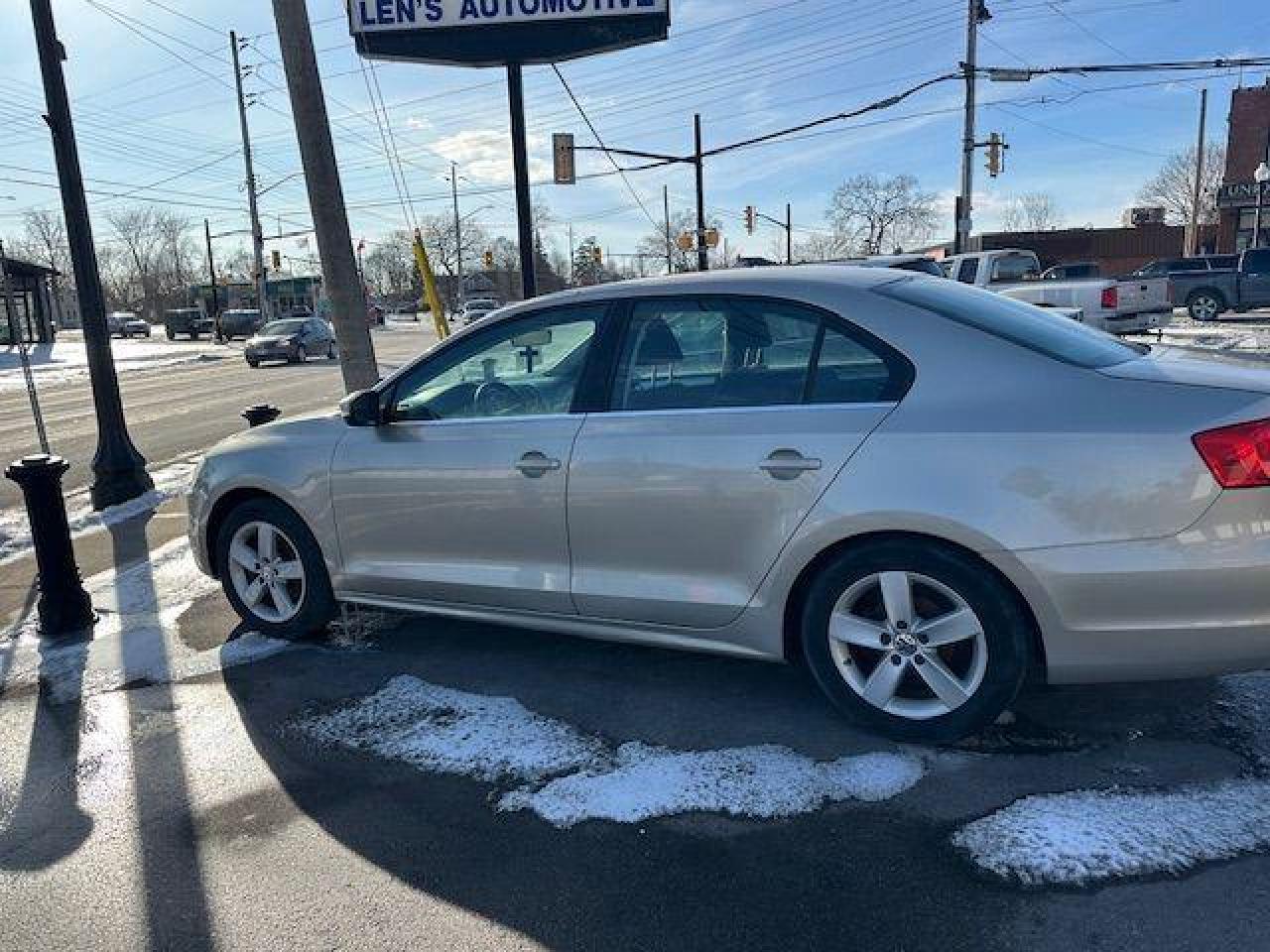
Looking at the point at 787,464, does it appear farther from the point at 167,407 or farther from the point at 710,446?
the point at 167,407

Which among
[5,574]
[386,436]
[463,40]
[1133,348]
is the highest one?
[463,40]

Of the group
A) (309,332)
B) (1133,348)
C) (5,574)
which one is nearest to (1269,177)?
(309,332)

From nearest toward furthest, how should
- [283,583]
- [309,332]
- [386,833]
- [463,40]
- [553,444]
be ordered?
[386,833] < [553,444] < [283,583] < [463,40] < [309,332]

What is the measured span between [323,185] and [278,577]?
415cm

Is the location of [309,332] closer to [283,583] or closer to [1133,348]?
[283,583]

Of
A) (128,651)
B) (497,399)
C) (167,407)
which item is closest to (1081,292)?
(497,399)

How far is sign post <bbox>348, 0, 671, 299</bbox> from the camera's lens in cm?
901

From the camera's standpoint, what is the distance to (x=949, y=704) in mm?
3215

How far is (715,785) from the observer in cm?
312

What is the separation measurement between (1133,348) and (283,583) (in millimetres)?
3866

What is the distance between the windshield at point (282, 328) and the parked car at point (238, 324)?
1008 inches

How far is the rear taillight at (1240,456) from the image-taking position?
9.00 ft

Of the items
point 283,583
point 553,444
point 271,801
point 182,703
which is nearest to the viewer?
point 271,801

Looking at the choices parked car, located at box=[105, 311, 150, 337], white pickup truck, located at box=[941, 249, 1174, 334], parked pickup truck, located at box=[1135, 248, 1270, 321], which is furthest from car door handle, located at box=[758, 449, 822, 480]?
parked car, located at box=[105, 311, 150, 337]
